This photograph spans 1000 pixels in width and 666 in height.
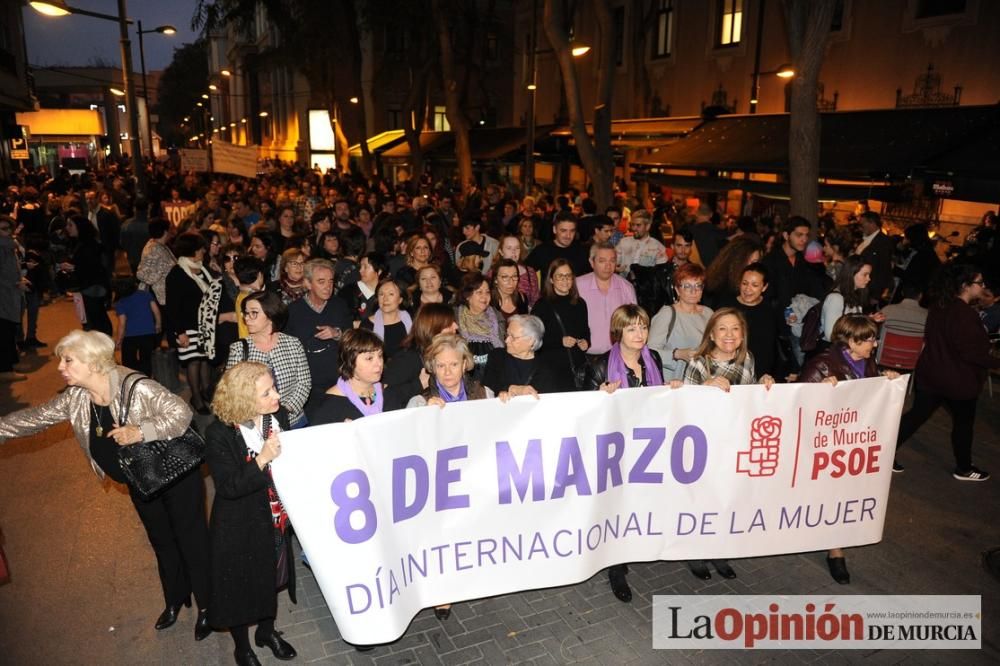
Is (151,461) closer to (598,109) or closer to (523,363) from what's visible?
(523,363)

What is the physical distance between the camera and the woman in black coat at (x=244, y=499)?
3602 millimetres

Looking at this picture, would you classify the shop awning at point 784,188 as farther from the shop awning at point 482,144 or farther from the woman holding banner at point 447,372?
the woman holding banner at point 447,372

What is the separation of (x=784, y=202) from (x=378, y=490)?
1565 centimetres

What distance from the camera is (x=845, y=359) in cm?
495

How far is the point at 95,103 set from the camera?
87938mm

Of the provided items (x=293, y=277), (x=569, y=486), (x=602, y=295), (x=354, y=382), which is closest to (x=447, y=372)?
(x=354, y=382)

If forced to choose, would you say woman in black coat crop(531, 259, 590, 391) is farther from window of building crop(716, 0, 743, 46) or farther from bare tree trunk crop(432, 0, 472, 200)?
window of building crop(716, 0, 743, 46)

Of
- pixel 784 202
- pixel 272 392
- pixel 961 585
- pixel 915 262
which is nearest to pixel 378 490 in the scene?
pixel 272 392

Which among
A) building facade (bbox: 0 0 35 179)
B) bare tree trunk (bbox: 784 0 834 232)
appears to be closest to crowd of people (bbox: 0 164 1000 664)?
bare tree trunk (bbox: 784 0 834 232)

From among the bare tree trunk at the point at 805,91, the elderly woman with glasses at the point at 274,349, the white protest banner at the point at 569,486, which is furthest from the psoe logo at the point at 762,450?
the bare tree trunk at the point at 805,91

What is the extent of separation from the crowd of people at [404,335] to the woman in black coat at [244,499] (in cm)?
1

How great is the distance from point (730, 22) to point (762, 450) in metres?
21.1

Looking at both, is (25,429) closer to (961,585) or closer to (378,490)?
(378,490)

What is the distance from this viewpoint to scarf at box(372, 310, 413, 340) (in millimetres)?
5930
